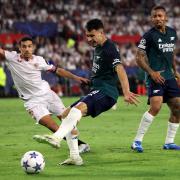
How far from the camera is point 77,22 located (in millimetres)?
37625

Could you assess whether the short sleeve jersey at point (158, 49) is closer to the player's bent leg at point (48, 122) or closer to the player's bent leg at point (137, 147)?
the player's bent leg at point (137, 147)

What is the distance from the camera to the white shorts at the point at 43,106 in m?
11.3

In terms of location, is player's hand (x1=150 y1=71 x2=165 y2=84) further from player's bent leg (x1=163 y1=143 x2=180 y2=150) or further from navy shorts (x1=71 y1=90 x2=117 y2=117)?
navy shorts (x1=71 y1=90 x2=117 y2=117)

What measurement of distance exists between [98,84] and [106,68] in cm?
27

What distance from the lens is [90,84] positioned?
408 inches

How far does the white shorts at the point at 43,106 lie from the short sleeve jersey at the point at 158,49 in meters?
1.74

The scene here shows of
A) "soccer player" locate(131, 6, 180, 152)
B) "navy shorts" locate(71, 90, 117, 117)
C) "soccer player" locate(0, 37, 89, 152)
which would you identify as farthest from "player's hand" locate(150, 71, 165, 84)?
"soccer player" locate(0, 37, 89, 152)

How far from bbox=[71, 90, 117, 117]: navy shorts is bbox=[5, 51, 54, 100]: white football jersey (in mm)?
1818

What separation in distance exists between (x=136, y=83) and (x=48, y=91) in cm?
2077

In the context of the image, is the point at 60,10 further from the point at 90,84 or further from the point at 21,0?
the point at 90,84

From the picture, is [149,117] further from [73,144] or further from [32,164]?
[32,164]

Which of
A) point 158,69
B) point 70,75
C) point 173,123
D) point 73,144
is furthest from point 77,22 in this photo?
point 73,144

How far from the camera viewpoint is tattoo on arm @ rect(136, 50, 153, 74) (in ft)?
37.5

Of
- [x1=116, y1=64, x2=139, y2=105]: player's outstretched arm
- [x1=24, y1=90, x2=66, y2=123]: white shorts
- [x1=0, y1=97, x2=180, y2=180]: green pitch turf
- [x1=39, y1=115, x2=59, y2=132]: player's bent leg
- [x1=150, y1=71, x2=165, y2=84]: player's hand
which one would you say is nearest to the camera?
[x1=0, y1=97, x2=180, y2=180]: green pitch turf
